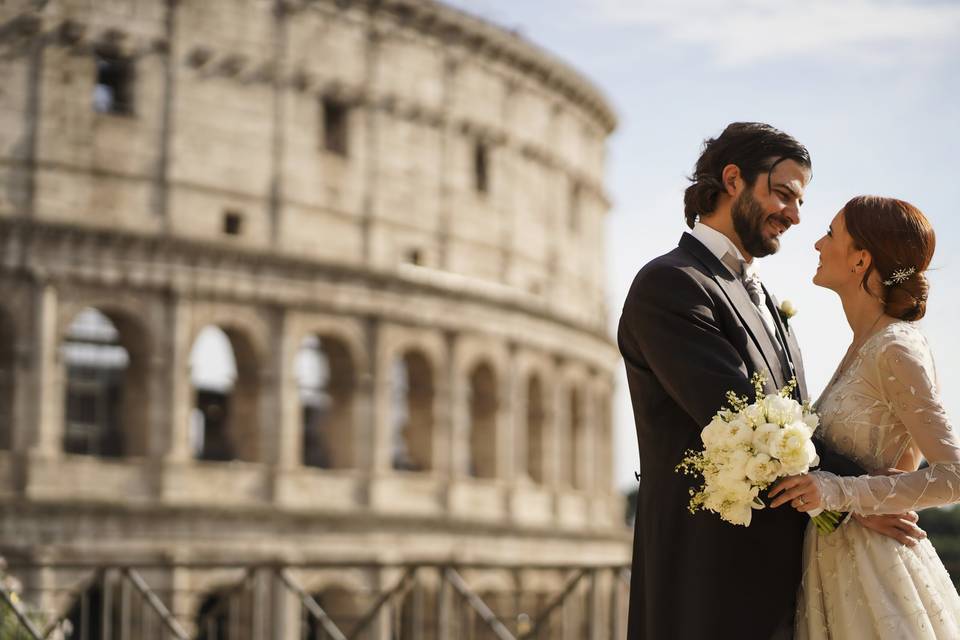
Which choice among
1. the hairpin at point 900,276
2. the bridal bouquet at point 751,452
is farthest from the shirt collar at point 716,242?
the bridal bouquet at point 751,452

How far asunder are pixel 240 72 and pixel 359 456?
7.67 metres

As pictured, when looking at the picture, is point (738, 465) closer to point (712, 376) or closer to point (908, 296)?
point (712, 376)

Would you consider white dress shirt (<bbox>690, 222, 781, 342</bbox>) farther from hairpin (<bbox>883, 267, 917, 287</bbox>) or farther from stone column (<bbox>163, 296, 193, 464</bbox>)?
stone column (<bbox>163, 296, 193, 464</bbox>)

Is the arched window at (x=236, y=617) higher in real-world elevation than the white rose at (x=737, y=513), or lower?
→ lower

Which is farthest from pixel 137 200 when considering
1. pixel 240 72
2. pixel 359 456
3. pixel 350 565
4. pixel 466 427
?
pixel 350 565

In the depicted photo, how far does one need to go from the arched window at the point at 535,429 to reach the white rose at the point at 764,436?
30.9 m

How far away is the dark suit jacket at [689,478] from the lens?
4.11 metres

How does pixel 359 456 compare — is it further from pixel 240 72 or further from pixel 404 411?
pixel 240 72

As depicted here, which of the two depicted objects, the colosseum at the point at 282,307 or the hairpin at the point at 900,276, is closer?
the hairpin at the point at 900,276

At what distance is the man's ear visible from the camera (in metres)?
4.42

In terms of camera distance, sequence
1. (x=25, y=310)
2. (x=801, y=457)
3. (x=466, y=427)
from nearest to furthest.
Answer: (x=801, y=457)
(x=25, y=310)
(x=466, y=427)

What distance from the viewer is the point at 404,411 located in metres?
32.5

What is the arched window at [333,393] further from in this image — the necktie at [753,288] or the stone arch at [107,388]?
the necktie at [753,288]

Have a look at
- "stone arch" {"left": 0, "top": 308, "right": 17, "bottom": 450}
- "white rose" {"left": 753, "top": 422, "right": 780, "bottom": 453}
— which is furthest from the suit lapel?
"stone arch" {"left": 0, "top": 308, "right": 17, "bottom": 450}
